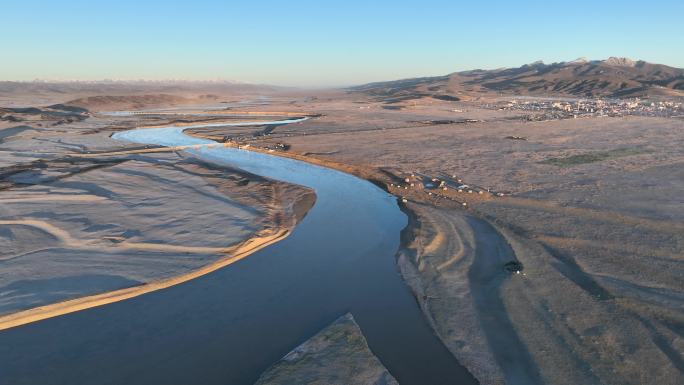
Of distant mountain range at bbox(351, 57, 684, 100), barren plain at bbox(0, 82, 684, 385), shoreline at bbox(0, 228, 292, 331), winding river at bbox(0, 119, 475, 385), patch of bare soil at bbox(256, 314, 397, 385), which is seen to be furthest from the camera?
distant mountain range at bbox(351, 57, 684, 100)

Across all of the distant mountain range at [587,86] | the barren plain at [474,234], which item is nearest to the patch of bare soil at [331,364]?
the barren plain at [474,234]

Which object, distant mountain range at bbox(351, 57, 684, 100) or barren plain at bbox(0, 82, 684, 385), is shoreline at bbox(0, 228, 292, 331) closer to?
barren plain at bbox(0, 82, 684, 385)

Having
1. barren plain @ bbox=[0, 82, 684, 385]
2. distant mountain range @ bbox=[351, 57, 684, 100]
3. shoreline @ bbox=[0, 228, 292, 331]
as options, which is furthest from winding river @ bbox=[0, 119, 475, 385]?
distant mountain range @ bbox=[351, 57, 684, 100]

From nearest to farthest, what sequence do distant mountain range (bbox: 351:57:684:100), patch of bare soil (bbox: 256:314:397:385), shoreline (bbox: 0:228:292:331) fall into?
1. patch of bare soil (bbox: 256:314:397:385)
2. shoreline (bbox: 0:228:292:331)
3. distant mountain range (bbox: 351:57:684:100)

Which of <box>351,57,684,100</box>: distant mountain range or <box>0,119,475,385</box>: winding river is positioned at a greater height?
<box>351,57,684,100</box>: distant mountain range

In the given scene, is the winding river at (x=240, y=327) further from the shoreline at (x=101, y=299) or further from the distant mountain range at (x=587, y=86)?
the distant mountain range at (x=587, y=86)

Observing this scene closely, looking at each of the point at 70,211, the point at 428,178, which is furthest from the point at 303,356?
the point at 428,178

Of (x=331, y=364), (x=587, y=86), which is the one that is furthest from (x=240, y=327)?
(x=587, y=86)

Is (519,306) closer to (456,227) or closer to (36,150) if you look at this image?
(456,227)

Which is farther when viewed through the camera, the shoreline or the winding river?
the shoreline
